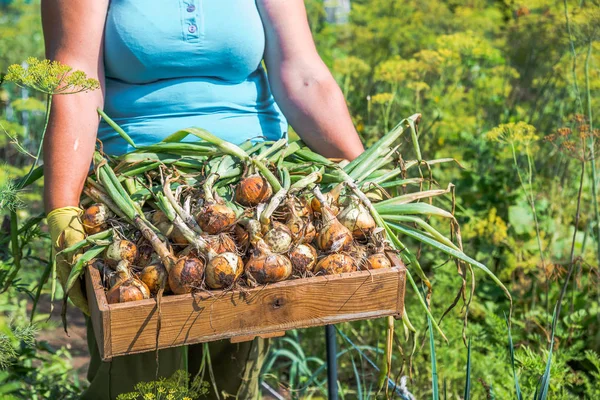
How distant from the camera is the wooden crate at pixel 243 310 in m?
1.62

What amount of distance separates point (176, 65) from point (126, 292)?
0.80m

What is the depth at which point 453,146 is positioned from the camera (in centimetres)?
423

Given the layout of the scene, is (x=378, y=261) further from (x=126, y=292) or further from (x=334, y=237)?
(x=126, y=292)

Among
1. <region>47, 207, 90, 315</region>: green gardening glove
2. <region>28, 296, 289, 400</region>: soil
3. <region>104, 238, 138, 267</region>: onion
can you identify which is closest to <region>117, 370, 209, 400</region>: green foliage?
<region>47, 207, 90, 315</region>: green gardening glove

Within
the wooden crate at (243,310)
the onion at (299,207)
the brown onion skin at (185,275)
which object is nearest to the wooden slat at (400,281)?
the wooden crate at (243,310)

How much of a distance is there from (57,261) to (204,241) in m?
0.42

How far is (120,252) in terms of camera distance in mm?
1713

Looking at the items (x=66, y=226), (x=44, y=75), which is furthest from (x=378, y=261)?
(x=44, y=75)

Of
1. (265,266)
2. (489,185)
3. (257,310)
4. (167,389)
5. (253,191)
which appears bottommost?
(489,185)

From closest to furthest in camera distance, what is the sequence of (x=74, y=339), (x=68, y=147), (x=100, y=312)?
(x=100, y=312) < (x=68, y=147) < (x=74, y=339)

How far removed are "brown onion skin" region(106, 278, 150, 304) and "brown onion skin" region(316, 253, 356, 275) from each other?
412 millimetres

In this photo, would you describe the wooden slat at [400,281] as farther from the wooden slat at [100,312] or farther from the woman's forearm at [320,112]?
the wooden slat at [100,312]

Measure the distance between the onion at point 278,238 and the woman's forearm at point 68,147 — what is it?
0.54 metres

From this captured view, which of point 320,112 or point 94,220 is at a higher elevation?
point 320,112
